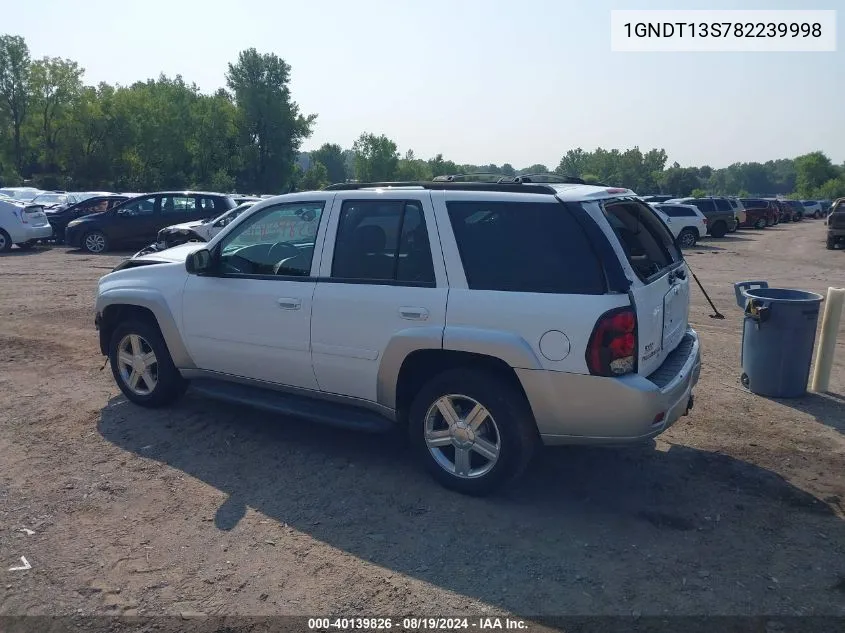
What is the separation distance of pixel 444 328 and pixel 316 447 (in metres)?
1.67

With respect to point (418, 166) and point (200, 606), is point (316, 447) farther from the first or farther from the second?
point (418, 166)

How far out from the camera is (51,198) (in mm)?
27891

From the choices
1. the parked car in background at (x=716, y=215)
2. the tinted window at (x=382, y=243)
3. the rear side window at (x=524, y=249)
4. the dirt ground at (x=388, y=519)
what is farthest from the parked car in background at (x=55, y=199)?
the rear side window at (x=524, y=249)

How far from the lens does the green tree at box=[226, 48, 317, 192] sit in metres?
71.6

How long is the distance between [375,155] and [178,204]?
72.8 m

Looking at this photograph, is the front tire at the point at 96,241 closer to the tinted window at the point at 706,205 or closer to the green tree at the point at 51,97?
the tinted window at the point at 706,205

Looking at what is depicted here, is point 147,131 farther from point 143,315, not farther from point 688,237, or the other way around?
point 143,315

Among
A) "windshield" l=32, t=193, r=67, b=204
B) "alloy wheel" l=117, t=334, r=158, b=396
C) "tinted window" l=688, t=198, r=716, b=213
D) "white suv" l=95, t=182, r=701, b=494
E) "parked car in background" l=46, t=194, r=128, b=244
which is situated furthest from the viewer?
"tinted window" l=688, t=198, r=716, b=213

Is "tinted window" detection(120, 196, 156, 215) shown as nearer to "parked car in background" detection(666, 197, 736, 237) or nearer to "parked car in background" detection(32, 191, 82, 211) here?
"parked car in background" detection(32, 191, 82, 211)

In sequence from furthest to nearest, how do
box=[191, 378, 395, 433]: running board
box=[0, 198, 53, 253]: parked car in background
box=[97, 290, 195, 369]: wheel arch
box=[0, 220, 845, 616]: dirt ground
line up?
1. box=[0, 198, 53, 253]: parked car in background
2. box=[97, 290, 195, 369]: wheel arch
3. box=[191, 378, 395, 433]: running board
4. box=[0, 220, 845, 616]: dirt ground

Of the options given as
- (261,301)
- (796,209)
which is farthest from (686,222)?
(796,209)

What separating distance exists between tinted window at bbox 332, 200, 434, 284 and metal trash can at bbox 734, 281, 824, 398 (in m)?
3.60

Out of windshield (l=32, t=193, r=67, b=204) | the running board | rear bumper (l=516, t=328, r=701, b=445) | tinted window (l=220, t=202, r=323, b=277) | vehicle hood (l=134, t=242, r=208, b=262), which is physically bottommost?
the running board

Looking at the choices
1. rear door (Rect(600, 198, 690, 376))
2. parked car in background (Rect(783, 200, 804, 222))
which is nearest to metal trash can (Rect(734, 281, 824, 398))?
rear door (Rect(600, 198, 690, 376))
